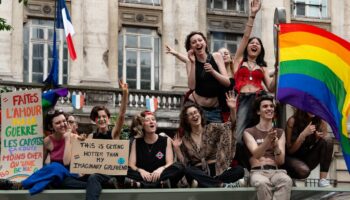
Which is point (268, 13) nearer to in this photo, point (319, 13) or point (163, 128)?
point (319, 13)

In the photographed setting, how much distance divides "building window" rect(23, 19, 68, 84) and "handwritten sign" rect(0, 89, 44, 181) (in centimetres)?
1650

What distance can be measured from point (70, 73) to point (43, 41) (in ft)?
3.85

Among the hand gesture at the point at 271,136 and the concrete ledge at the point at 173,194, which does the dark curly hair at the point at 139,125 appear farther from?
the hand gesture at the point at 271,136

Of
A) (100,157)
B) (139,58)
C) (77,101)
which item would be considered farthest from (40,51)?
(100,157)

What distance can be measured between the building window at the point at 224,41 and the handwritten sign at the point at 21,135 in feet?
62.1

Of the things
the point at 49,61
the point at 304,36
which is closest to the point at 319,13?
the point at 49,61

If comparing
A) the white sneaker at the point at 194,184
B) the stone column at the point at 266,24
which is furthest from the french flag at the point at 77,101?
the white sneaker at the point at 194,184

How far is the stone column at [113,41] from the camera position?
27.5 m

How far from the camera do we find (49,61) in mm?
26531

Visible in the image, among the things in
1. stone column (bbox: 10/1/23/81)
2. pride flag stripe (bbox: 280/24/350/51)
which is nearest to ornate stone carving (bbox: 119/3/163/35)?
stone column (bbox: 10/1/23/81)

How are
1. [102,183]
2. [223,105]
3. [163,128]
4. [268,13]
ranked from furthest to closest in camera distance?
1. [268,13]
2. [163,128]
3. [223,105]
4. [102,183]

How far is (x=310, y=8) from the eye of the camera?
29891mm

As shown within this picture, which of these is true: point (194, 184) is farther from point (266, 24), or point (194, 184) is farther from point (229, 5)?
point (266, 24)

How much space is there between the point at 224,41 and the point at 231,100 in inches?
740
